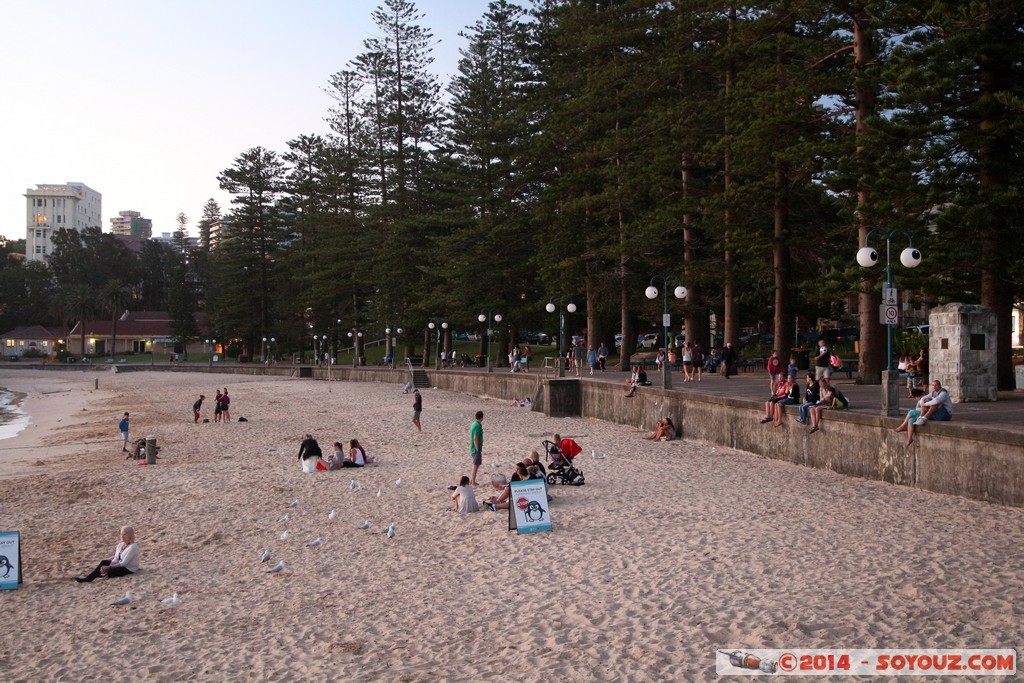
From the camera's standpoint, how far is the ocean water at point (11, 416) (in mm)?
27316

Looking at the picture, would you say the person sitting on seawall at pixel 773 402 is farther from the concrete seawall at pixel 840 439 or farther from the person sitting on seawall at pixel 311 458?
the person sitting on seawall at pixel 311 458

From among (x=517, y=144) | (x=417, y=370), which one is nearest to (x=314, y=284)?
(x=417, y=370)

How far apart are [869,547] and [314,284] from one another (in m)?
→ 52.1

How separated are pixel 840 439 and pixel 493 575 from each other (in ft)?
24.1

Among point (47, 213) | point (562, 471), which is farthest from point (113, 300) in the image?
point (47, 213)

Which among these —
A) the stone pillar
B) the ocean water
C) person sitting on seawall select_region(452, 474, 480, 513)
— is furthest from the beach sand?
the ocean water

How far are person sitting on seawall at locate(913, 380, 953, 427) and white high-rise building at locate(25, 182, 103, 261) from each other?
17075 cm

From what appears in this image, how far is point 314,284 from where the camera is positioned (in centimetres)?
5722

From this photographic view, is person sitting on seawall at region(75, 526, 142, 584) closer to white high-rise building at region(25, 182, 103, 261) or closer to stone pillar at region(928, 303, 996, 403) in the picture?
stone pillar at region(928, 303, 996, 403)

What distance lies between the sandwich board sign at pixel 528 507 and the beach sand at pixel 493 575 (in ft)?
0.93

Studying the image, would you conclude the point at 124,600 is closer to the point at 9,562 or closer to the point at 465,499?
the point at 9,562

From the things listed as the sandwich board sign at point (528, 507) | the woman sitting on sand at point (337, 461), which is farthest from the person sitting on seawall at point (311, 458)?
the sandwich board sign at point (528, 507)

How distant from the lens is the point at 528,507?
10.1 metres

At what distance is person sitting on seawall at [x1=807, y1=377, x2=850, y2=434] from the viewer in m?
13.7
